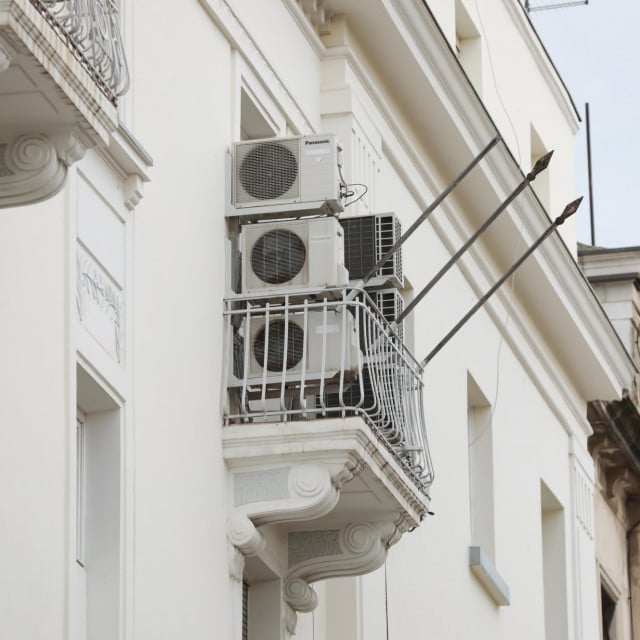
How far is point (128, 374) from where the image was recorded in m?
13.9

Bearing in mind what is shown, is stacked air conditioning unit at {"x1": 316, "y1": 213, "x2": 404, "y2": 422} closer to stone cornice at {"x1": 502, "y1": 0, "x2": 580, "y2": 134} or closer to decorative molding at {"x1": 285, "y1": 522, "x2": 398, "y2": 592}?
decorative molding at {"x1": 285, "y1": 522, "x2": 398, "y2": 592}

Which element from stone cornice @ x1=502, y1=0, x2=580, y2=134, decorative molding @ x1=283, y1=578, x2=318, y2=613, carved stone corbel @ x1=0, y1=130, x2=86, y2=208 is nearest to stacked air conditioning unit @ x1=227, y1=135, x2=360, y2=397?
decorative molding @ x1=283, y1=578, x2=318, y2=613

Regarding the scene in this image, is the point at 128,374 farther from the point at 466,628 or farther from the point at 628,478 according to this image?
the point at 628,478

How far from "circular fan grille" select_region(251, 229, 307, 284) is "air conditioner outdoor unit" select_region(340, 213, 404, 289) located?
4.16 feet

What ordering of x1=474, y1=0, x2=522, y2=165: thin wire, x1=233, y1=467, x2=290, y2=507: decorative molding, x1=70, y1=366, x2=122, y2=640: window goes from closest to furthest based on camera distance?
x1=70, y1=366, x2=122, y2=640: window → x1=233, y1=467, x2=290, y2=507: decorative molding → x1=474, y1=0, x2=522, y2=165: thin wire

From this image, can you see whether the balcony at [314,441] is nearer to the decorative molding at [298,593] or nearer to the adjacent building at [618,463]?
the decorative molding at [298,593]

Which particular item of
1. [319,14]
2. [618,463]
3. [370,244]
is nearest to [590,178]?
[618,463]

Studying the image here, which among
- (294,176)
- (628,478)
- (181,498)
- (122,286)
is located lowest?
(181,498)

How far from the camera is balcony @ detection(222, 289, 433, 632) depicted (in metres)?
15.4

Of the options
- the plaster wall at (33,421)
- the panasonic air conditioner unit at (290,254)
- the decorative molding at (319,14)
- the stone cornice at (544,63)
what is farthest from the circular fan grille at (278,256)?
the stone cornice at (544,63)

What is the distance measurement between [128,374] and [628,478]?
16819 millimetres

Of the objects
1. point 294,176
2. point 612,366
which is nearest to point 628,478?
point 612,366

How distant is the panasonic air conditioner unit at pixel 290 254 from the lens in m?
15.8

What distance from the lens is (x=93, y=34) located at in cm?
1163
